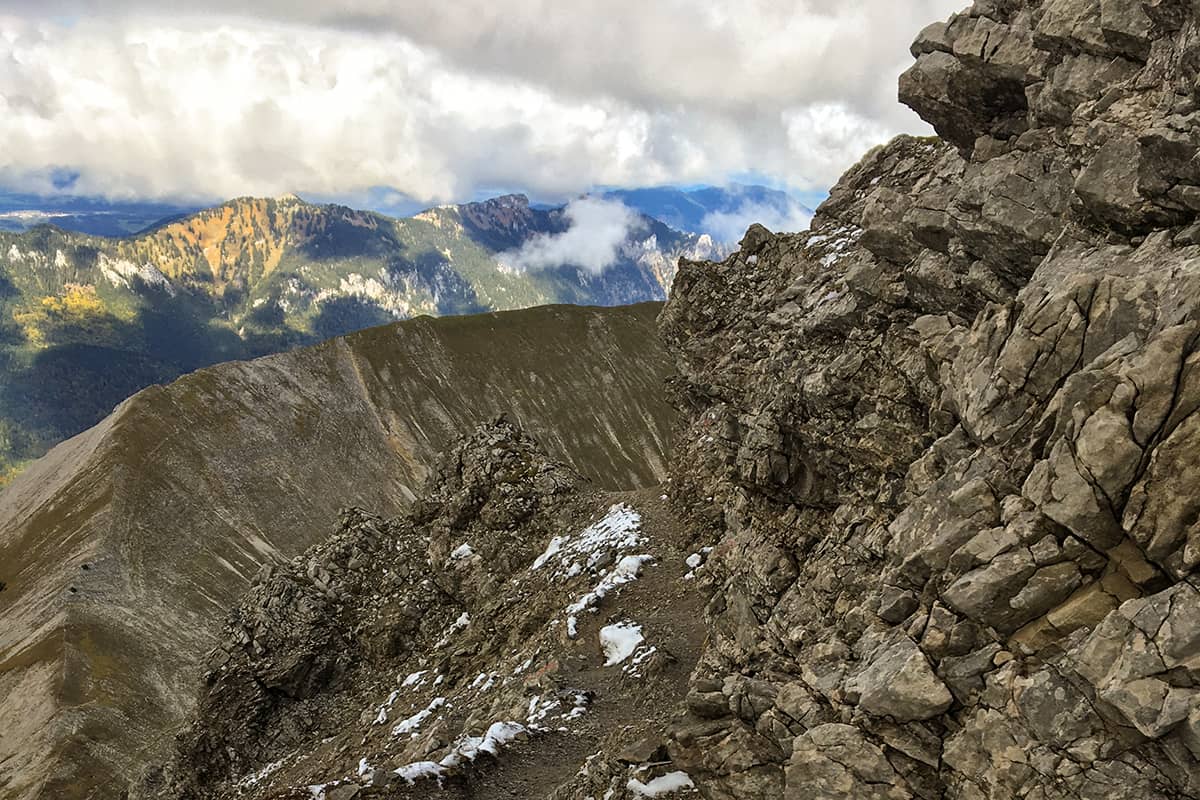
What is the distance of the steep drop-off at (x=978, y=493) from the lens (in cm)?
1152

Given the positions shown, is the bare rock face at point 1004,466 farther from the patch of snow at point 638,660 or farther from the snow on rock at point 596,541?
the snow on rock at point 596,541

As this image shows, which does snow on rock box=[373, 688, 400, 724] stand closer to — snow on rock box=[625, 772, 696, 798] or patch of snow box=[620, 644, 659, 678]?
patch of snow box=[620, 644, 659, 678]

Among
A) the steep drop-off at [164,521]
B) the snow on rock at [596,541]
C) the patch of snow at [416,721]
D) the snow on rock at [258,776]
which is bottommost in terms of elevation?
the patch of snow at [416,721]

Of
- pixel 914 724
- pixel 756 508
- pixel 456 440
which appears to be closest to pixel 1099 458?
pixel 914 724

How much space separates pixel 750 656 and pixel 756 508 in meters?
9.35

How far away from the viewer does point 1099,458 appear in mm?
12086

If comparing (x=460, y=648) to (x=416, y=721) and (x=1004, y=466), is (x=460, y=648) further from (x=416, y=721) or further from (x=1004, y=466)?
(x=1004, y=466)

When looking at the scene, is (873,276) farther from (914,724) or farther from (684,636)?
(684,636)

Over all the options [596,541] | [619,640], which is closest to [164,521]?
[596,541]

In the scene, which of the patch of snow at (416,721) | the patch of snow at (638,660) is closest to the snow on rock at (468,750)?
the patch of snow at (638,660)

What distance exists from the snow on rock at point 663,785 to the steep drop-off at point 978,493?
9.7 inches

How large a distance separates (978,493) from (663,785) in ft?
39.9

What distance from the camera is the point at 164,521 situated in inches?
5162

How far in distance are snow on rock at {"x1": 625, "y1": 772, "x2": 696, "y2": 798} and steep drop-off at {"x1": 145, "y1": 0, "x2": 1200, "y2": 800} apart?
0.25 metres
